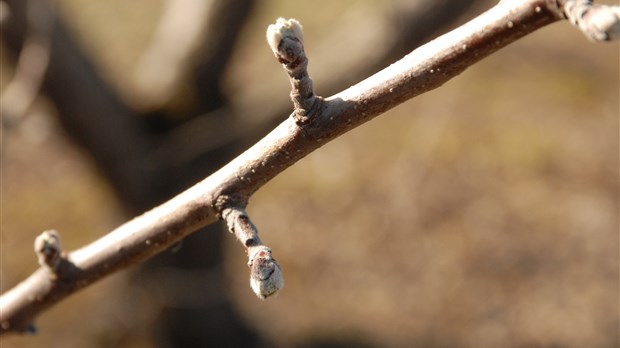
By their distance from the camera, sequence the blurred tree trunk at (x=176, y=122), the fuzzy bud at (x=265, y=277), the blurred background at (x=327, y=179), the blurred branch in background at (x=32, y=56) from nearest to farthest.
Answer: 1. the fuzzy bud at (x=265, y=277)
2. the blurred branch in background at (x=32, y=56)
3. the blurred tree trunk at (x=176, y=122)
4. the blurred background at (x=327, y=179)

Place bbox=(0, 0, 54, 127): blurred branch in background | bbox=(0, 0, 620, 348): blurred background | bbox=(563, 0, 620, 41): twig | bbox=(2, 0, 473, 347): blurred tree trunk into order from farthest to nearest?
bbox=(0, 0, 620, 348): blurred background → bbox=(2, 0, 473, 347): blurred tree trunk → bbox=(0, 0, 54, 127): blurred branch in background → bbox=(563, 0, 620, 41): twig

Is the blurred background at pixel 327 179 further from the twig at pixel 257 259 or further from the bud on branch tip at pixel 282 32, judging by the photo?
the bud on branch tip at pixel 282 32

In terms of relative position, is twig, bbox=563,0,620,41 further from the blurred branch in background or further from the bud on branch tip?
the blurred branch in background

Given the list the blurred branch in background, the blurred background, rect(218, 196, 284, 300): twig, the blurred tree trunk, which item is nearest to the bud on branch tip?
rect(218, 196, 284, 300): twig

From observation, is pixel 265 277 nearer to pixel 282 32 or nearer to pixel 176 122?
pixel 282 32

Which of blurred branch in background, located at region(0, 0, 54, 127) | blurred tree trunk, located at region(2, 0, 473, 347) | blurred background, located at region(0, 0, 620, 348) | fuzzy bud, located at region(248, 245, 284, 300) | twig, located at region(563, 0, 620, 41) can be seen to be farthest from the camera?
blurred background, located at region(0, 0, 620, 348)

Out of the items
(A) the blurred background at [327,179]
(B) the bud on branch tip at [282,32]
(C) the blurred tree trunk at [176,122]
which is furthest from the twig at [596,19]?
(C) the blurred tree trunk at [176,122]

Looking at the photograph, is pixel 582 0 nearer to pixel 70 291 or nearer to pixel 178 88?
pixel 70 291

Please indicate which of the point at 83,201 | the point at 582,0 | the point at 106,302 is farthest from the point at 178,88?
the point at 582,0
